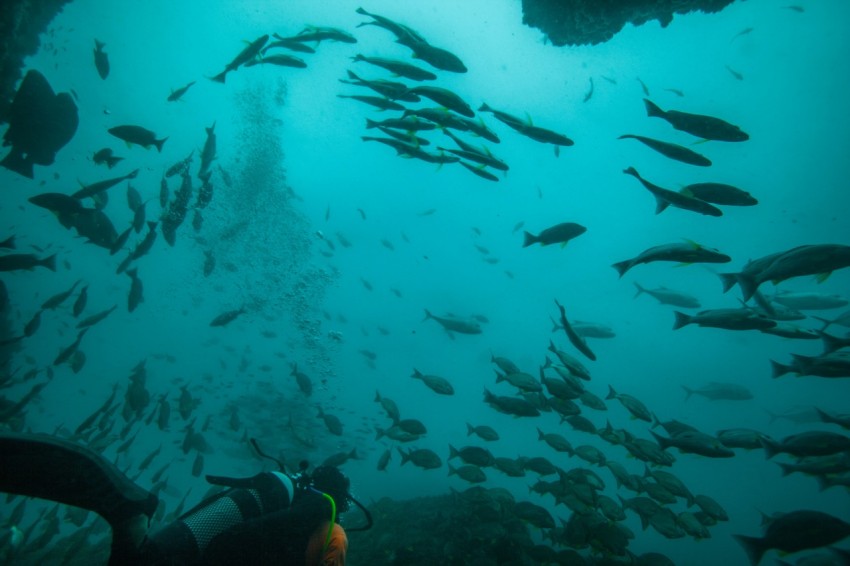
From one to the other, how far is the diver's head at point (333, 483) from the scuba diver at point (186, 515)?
0.47m

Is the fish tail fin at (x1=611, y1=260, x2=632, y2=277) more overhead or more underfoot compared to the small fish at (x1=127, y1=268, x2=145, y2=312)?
more overhead

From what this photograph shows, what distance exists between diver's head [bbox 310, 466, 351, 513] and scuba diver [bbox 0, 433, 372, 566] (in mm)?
468

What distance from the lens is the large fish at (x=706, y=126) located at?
14.4 ft

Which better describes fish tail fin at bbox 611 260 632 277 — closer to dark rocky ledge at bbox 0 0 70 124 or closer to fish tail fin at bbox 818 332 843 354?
fish tail fin at bbox 818 332 843 354

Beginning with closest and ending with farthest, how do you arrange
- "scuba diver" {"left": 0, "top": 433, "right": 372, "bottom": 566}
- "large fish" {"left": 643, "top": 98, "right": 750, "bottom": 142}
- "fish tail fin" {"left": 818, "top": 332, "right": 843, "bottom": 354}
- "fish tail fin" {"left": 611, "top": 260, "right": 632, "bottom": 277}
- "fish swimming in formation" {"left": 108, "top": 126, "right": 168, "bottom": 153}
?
"scuba diver" {"left": 0, "top": 433, "right": 372, "bottom": 566}, "large fish" {"left": 643, "top": 98, "right": 750, "bottom": 142}, "fish tail fin" {"left": 611, "top": 260, "right": 632, "bottom": 277}, "fish tail fin" {"left": 818, "top": 332, "right": 843, "bottom": 354}, "fish swimming in formation" {"left": 108, "top": 126, "right": 168, "bottom": 153}

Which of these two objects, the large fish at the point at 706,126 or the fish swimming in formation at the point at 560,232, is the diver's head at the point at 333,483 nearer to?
the fish swimming in formation at the point at 560,232

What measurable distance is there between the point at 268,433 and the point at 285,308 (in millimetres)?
Result: 19232

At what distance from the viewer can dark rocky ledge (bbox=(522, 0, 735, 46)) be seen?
25.2 feet

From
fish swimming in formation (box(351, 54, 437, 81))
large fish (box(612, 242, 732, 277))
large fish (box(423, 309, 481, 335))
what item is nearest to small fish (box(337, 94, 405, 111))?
fish swimming in formation (box(351, 54, 437, 81))

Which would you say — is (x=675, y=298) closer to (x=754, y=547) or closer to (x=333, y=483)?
(x=754, y=547)

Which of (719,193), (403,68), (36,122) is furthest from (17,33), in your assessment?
(719,193)

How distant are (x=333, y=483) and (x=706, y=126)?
569cm

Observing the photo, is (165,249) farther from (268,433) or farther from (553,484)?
(553,484)

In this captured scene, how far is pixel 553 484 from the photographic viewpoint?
313 inches
